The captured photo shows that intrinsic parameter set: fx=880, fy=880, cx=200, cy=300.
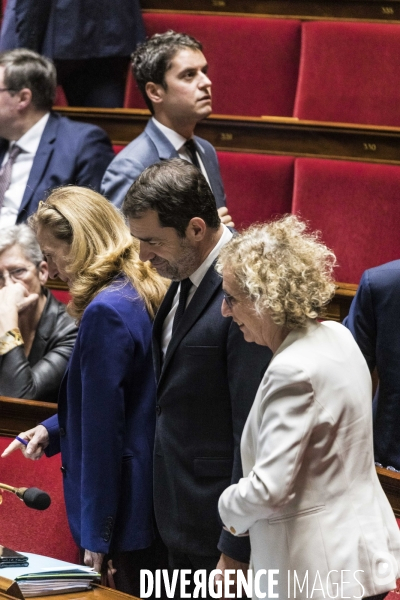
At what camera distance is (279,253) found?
0.60 meters

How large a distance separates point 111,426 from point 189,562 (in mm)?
136

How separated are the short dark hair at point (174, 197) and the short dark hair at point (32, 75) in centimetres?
79

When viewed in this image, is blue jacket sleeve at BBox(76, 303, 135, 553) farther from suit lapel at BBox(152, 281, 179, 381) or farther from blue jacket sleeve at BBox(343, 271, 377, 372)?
blue jacket sleeve at BBox(343, 271, 377, 372)

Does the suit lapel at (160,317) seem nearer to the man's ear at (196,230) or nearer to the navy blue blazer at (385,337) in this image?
the man's ear at (196,230)

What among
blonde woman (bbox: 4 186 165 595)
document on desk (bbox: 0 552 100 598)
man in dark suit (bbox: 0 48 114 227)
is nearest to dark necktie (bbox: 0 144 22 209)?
man in dark suit (bbox: 0 48 114 227)

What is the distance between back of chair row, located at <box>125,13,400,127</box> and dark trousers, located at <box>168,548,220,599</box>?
98cm

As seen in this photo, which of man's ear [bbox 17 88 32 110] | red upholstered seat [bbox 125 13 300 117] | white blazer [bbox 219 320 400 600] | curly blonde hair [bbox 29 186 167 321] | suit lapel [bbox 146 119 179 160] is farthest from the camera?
red upholstered seat [bbox 125 13 300 117]

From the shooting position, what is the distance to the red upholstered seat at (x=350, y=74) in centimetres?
151

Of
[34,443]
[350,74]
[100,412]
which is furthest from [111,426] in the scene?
[350,74]

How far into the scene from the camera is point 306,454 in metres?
0.58

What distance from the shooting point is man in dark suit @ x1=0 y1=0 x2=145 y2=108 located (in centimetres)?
159

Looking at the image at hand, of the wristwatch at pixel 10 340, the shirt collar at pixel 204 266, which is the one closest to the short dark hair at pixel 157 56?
the wristwatch at pixel 10 340

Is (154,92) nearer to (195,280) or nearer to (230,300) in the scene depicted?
(195,280)

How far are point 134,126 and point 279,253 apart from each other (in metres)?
1.00
